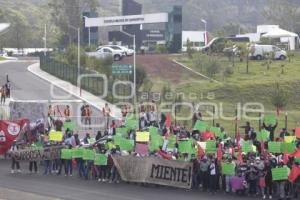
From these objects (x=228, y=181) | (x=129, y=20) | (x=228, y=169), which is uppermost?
(x=129, y=20)

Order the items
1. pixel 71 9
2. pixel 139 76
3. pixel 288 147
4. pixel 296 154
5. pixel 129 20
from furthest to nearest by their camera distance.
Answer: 1. pixel 71 9
2. pixel 129 20
3. pixel 139 76
4. pixel 288 147
5. pixel 296 154

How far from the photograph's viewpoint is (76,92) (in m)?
46.6

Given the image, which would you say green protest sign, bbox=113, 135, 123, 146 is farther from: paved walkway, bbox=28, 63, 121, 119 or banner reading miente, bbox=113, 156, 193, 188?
paved walkway, bbox=28, 63, 121, 119

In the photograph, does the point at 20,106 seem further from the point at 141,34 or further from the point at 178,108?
the point at 141,34

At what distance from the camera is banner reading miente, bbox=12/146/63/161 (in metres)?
23.0

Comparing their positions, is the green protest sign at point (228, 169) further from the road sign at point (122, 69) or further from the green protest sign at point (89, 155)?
the road sign at point (122, 69)

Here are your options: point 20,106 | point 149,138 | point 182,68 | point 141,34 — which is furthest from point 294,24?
point 149,138

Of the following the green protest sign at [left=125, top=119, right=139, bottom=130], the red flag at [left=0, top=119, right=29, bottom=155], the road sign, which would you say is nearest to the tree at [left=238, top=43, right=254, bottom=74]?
the road sign

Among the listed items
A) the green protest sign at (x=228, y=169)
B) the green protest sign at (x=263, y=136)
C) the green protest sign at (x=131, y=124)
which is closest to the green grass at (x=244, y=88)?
the green protest sign at (x=131, y=124)

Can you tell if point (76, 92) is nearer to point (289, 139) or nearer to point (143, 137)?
point (143, 137)

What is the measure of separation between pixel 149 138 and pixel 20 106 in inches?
488

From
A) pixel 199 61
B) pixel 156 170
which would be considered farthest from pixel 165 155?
pixel 199 61

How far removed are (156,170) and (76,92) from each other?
87.8ft

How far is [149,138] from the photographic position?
22844 mm
